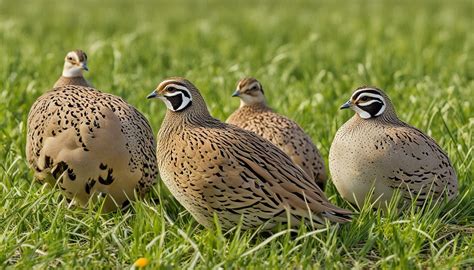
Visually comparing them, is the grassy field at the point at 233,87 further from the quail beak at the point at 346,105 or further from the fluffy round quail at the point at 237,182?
the quail beak at the point at 346,105

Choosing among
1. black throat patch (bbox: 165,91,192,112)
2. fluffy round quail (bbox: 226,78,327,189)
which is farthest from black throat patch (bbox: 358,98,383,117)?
black throat patch (bbox: 165,91,192,112)

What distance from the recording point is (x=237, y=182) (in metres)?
5.11

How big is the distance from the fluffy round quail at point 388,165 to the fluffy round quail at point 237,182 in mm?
586

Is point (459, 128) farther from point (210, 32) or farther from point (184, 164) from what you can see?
point (210, 32)

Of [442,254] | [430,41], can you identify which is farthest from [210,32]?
[442,254]

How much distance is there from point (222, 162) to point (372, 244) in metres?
1.05

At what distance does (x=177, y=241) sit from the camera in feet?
16.3

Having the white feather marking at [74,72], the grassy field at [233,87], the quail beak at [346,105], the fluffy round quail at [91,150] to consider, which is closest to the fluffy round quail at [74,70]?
the white feather marking at [74,72]

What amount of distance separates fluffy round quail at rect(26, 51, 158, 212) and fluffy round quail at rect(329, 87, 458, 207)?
1.40 m

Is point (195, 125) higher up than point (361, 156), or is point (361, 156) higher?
point (195, 125)

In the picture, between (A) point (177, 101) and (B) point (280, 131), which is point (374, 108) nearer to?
(B) point (280, 131)

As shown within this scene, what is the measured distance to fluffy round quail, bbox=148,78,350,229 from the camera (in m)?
5.11

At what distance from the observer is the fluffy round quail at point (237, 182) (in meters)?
5.11

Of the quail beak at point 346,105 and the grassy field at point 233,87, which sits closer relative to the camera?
the grassy field at point 233,87
